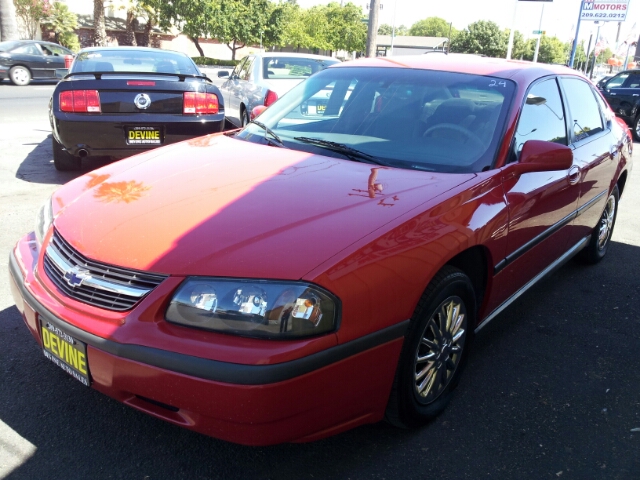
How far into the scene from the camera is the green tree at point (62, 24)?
34.8 m

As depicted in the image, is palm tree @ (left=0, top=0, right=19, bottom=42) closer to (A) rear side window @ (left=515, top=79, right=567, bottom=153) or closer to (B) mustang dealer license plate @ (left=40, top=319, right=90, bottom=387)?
(A) rear side window @ (left=515, top=79, right=567, bottom=153)

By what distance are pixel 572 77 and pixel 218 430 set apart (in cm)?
354

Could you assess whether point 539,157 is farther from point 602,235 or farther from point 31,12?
point 31,12

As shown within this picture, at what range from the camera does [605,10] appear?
31094 mm

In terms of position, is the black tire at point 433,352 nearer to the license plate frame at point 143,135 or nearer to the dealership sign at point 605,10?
the license plate frame at point 143,135

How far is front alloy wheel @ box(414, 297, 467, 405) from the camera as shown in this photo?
249cm

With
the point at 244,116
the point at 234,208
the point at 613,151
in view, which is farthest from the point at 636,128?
the point at 234,208

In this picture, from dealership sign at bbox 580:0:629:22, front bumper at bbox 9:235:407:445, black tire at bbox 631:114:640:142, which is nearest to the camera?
front bumper at bbox 9:235:407:445

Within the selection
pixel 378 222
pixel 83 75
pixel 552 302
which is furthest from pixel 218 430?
pixel 83 75

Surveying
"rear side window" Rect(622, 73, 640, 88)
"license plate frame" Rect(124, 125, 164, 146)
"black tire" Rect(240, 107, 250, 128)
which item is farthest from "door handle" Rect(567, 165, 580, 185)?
"rear side window" Rect(622, 73, 640, 88)

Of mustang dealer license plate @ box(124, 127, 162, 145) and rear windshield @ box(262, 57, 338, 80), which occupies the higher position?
rear windshield @ box(262, 57, 338, 80)

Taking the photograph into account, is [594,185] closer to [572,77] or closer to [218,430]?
[572,77]

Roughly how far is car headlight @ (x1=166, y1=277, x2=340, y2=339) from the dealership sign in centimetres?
3394

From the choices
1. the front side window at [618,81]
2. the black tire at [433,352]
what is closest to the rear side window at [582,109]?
the black tire at [433,352]
